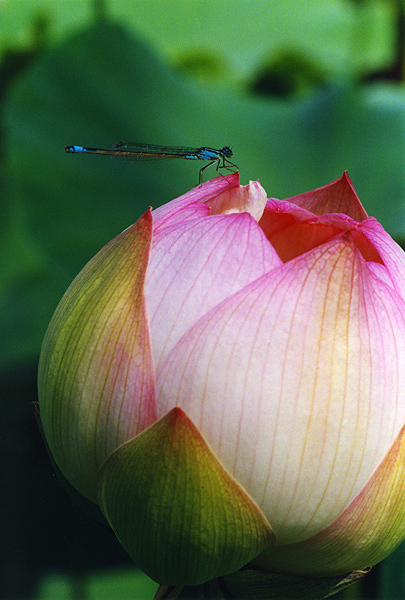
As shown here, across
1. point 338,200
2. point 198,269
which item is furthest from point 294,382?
point 338,200

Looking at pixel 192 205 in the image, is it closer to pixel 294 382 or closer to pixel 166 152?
pixel 294 382

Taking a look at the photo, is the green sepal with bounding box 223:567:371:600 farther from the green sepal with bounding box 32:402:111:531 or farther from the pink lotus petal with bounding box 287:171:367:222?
the pink lotus petal with bounding box 287:171:367:222

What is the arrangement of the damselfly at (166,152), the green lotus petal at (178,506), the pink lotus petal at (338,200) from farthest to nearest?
1. the damselfly at (166,152)
2. the pink lotus petal at (338,200)
3. the green lotus petal at (178,506)

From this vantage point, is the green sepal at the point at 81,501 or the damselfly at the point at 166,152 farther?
the damselfly at the point at 166,152

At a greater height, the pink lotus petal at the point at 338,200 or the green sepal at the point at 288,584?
the pink lotus petal at the point at 338,200

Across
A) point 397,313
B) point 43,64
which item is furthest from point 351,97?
point 397,313

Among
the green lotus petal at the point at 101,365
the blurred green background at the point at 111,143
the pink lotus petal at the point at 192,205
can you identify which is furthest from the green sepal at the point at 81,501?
the blurred green background at the point at 111,143

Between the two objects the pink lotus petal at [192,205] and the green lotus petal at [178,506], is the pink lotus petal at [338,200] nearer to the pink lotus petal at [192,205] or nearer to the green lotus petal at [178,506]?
the pink lotus petal at [192,205]

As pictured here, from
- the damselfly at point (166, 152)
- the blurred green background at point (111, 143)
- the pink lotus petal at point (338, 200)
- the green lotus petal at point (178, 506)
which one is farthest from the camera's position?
the blurred green background at point (111, 143)
